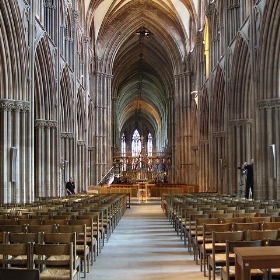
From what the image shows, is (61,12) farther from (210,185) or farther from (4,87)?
(210,185)

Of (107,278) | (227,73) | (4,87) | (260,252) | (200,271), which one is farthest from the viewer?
(227,73)

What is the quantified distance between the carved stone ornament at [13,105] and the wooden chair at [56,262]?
46.4ft

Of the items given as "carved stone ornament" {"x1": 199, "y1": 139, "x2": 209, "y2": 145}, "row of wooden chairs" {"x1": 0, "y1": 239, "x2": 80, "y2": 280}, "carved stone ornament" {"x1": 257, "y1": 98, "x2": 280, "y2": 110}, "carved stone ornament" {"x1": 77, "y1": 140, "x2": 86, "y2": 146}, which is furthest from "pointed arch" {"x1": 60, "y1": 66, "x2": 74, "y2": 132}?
"row of wooden chairs" {"x1": 0, "y1": 239, "x2": 80, "y2": 280}

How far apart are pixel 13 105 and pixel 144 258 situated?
12.3 m

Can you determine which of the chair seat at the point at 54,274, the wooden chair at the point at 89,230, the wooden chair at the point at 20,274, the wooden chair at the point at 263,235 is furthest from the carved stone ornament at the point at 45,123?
the wooden chair at the point at 20,274

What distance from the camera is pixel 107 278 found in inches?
351

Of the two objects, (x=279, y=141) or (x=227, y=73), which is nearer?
(x=279, y=141)

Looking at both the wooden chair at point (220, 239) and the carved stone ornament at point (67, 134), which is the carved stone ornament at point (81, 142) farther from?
the wooden chair at point (220, 239)

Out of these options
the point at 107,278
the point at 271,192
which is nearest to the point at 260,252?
the point at 107,278

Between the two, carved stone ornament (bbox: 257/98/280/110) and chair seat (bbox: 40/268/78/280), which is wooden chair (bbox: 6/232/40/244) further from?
carved stone ornament (bbox: 257/98/280/110)

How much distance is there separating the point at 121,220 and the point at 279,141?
8079mm

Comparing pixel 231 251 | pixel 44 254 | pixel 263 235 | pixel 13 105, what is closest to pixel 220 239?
pixel 263 235

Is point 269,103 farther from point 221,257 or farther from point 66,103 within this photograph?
point 66,103

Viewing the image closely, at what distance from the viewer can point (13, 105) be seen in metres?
21.0
